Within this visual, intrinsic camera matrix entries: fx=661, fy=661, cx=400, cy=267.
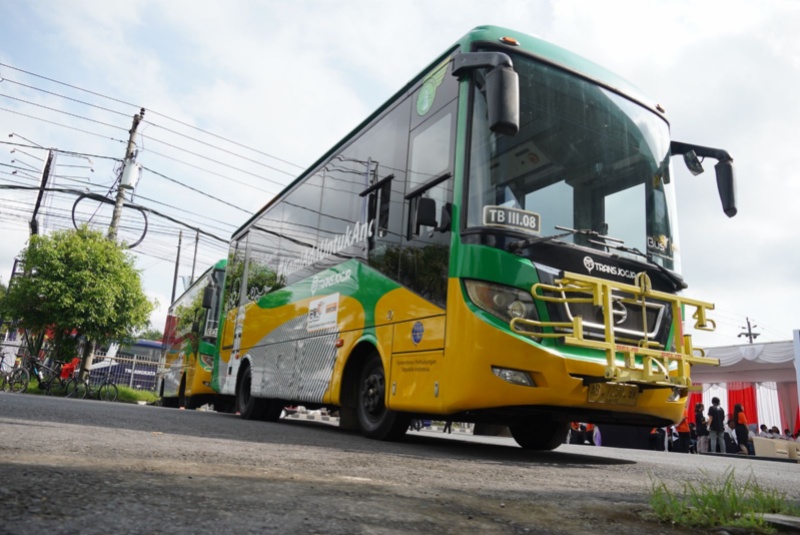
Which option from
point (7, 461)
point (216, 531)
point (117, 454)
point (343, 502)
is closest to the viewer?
point (216, 531)

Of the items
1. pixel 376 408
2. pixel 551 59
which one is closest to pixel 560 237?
pixel 551 59

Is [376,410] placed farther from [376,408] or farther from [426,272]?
[426,272]

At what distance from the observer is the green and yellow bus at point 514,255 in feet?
17.7

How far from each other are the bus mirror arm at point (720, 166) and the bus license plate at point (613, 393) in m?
2.51

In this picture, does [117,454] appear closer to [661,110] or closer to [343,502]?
[343,502]

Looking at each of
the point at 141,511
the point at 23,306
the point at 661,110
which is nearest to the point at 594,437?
the point at 661,110

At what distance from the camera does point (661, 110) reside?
6.98 meters

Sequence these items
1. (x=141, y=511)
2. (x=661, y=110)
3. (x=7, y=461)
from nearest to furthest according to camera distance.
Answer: (x=141, y=511) < (x=7, y=461) < (x=661, y=110)

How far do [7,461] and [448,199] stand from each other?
158 inches

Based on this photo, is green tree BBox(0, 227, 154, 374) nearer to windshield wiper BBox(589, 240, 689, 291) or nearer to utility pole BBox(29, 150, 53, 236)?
utility pole BBox(29, 150, 53, 236)

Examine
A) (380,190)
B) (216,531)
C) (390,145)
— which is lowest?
(216,531)

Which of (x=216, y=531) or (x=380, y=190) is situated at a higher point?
(x=380, y=190)

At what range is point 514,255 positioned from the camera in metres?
5.54

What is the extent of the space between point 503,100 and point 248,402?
7124 mm
